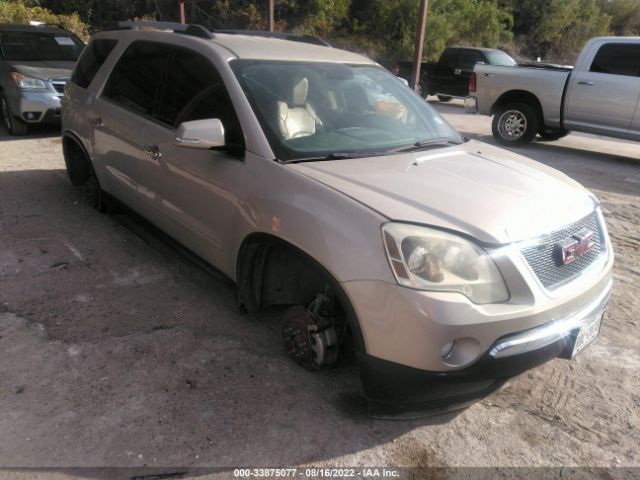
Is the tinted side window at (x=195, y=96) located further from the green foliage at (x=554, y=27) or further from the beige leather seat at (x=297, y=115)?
the green foliage at (x=554, y=27)

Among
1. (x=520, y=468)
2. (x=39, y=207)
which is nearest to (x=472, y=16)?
(x=39, y=207)

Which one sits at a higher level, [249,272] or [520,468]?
[249,272]

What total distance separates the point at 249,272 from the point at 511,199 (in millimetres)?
1467

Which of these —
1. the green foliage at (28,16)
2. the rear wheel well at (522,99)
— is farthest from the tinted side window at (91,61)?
the green foliage at (28,16)

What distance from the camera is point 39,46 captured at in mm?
9195

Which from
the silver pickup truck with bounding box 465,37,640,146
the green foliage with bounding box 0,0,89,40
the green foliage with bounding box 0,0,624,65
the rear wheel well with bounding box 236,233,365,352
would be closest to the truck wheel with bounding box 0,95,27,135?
the rear wheel well with bounding box 236,233,365,352

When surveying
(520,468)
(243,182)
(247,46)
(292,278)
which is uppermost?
(247,46)

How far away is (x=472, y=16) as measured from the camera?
28.5 metres

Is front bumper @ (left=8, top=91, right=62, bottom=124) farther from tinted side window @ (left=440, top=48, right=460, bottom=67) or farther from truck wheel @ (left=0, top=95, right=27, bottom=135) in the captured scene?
tinted side window @ (left=440, top=48, right=460, bottom=67)

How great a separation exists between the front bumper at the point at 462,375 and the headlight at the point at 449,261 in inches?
8.8

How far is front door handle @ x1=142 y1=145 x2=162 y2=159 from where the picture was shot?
12.2ft

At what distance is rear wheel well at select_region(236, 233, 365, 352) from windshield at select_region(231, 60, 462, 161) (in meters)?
0.52

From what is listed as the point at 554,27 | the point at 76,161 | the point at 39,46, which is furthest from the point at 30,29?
the point at 554,27

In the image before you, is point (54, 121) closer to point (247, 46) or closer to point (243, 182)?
point (247, 46)
